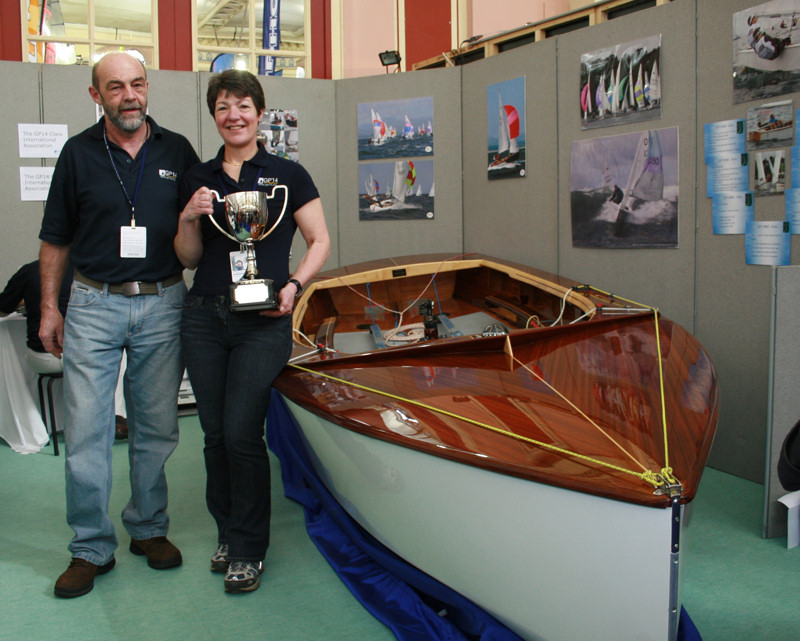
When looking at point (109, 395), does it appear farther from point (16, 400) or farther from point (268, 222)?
point (16, 400)

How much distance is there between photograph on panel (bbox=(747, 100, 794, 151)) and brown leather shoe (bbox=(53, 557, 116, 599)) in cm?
285

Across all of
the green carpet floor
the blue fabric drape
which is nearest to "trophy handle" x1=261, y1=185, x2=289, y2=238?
the blue fabric drape

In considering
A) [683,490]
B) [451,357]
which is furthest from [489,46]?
[683,490]

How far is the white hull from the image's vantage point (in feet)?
4.54

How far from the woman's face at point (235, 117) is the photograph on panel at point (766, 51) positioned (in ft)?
6.64

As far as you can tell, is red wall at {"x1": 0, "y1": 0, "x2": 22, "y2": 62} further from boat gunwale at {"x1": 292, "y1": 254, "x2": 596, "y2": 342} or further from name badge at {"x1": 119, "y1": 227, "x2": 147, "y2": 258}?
name badge at {"x1": 119, "y1": 227, "x2": 147, "y2": 258}

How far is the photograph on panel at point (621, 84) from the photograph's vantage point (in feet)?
10.6

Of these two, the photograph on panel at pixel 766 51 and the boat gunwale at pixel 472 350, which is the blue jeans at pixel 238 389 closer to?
the boat gunwale at pixel 472 350

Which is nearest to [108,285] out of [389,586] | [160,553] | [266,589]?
[160,553]

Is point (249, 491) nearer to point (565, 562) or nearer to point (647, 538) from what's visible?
point (565, 562)

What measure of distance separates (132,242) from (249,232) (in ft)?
→ 1.34

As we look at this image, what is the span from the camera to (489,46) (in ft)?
13.9

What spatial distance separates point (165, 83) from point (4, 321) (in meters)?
1.67

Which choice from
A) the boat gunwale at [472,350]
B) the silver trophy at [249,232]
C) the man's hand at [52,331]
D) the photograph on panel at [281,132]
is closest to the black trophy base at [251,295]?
the silver trophy at [249,232]
